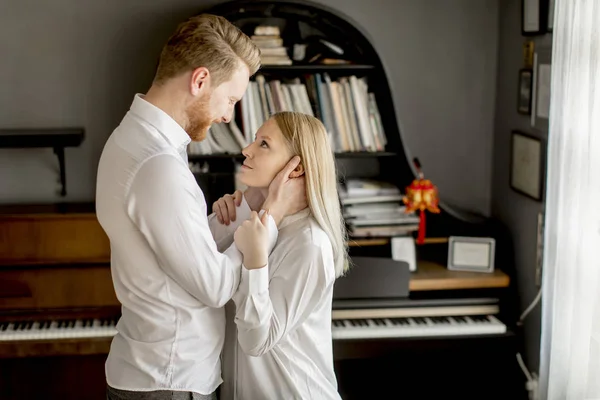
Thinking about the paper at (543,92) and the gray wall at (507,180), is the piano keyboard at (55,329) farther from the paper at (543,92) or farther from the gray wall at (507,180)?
the paper at (543,92)

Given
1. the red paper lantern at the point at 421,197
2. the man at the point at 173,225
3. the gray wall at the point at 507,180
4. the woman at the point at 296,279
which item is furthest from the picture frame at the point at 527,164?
the man at the point at 173,225

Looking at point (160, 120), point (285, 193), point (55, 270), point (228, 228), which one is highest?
point (160, 120)

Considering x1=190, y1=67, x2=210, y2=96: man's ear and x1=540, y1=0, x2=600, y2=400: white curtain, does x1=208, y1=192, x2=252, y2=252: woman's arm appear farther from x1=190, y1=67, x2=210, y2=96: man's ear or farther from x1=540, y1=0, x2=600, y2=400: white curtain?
x1=540, y1=0, x2=600, y2=400: white curtain

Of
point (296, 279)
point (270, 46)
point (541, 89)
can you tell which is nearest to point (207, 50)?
point (296, 279)

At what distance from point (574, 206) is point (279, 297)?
139cm

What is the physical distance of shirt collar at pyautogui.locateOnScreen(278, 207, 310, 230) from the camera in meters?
2.06

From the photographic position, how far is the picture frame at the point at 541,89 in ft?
11.0

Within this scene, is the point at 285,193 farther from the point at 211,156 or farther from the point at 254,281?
the point at 211,156

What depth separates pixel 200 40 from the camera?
1.95 metres

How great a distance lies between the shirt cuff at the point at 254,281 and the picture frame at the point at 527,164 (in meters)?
1.93

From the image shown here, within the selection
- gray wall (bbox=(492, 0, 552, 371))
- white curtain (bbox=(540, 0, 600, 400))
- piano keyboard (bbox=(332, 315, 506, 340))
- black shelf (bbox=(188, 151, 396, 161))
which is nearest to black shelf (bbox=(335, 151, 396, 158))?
black shelf (bbox=(188, 151, 396, 161))

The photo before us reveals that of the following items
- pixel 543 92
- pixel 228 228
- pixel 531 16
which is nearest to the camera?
pixel 228 228

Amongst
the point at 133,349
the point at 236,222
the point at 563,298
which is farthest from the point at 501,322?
the point at 133,349

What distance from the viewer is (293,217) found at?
2064mm
